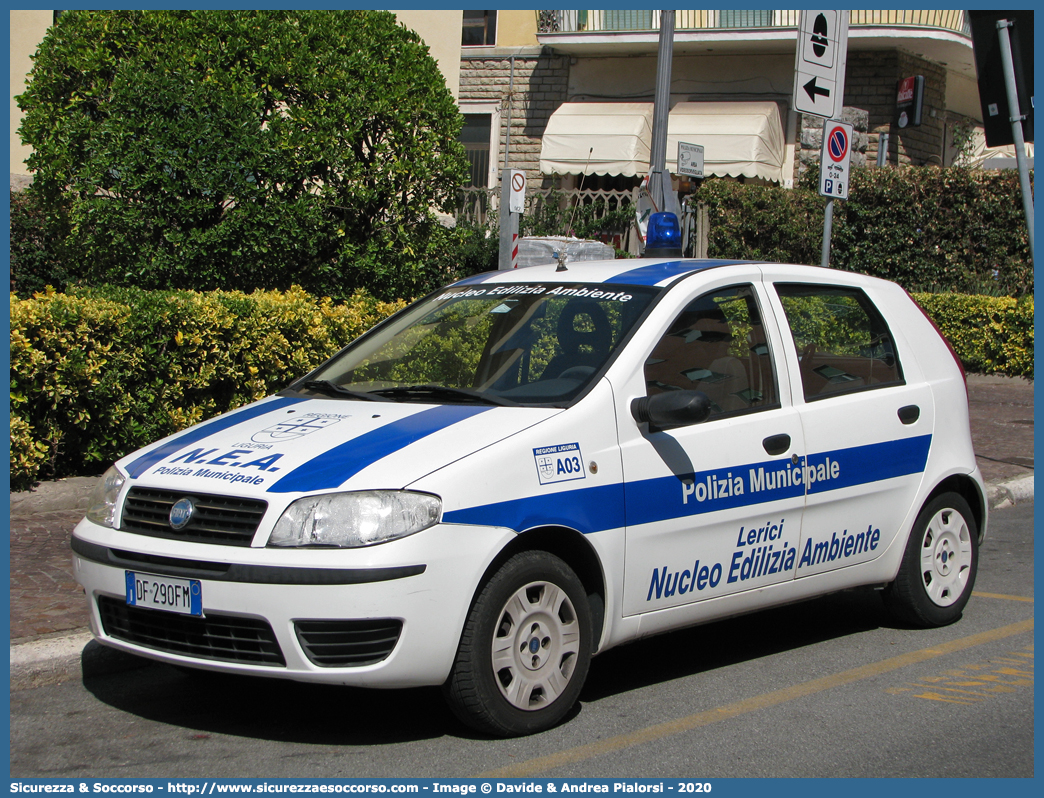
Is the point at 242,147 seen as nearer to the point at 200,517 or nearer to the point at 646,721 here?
the point at 200,517

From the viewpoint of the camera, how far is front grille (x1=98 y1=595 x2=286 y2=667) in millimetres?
4066

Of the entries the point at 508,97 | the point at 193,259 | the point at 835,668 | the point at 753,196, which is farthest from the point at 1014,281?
the point at 835,668

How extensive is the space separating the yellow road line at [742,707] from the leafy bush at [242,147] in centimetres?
624

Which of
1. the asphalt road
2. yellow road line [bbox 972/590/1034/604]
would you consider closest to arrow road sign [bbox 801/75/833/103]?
yellow road line [bbox 972/590/1034/604]

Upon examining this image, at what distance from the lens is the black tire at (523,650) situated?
4133 millimetres

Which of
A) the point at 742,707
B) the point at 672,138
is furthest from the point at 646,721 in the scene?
the point at 672,138

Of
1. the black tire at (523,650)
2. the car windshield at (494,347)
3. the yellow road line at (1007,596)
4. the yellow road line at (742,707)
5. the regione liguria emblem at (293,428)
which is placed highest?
the car windshield at (494,347)

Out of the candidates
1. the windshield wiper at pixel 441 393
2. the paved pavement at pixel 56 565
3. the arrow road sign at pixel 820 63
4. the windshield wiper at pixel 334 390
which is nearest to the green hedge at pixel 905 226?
the paved pavement at pixel 56 565

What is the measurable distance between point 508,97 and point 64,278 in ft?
45.1

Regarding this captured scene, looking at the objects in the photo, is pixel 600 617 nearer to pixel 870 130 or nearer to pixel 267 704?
pixel 267 704

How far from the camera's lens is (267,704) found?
4.80 meters

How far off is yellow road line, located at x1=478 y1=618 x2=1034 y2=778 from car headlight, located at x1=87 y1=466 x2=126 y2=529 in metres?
1.72

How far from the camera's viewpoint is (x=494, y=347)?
5184 mm

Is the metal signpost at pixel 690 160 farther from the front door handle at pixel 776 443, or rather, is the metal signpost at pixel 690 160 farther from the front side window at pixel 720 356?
the front door handle at pixel 776 443
